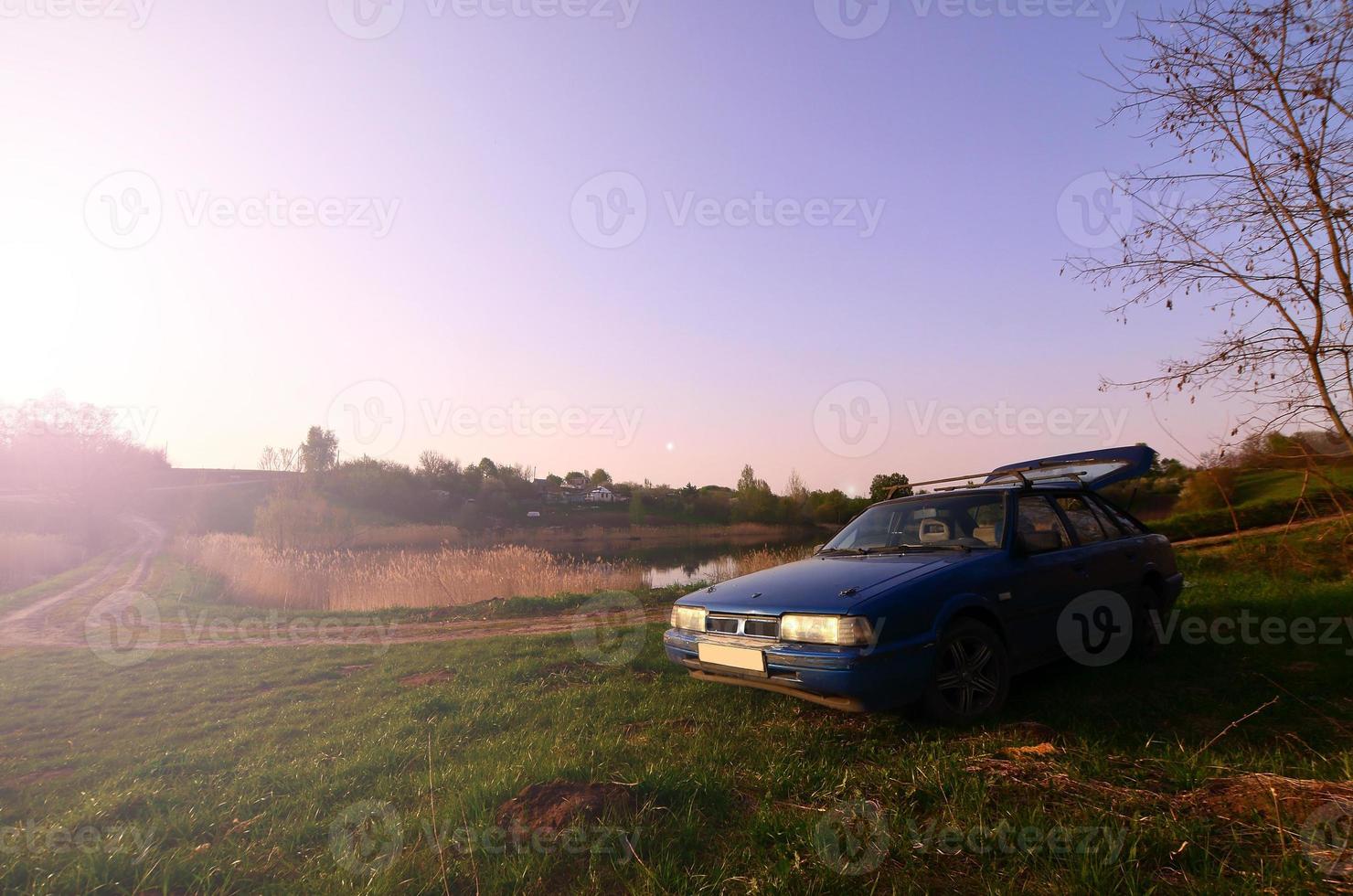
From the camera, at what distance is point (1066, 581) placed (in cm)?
501

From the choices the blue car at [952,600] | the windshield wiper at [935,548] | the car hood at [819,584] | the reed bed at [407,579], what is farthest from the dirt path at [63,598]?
the windshield wiper at [935,548]

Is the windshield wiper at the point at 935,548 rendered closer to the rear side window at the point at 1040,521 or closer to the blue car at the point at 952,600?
the blue car at the point at 952,600

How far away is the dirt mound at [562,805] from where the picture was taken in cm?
291

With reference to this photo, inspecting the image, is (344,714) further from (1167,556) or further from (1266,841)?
(1167,556)

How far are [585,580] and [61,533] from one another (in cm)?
2910

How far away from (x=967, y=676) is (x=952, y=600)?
19.9 inches

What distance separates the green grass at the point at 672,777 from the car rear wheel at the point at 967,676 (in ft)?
0.46

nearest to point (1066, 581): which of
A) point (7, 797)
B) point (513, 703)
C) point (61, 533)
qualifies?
point (513, 703)

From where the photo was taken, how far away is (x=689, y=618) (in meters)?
4.98

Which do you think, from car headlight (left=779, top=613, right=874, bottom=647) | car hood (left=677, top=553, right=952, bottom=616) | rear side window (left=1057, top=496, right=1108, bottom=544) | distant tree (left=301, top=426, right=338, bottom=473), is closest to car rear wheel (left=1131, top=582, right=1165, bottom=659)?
rear side window (left=1057, top=496, right=1108, bottom=544)

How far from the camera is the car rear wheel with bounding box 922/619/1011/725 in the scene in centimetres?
399

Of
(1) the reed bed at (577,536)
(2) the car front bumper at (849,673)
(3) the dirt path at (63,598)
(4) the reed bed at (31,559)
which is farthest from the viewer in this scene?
(1) the reed bed at (577,536)

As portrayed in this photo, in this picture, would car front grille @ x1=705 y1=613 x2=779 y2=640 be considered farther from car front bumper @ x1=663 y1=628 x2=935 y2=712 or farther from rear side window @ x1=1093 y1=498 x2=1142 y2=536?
rear side window @ x1=1093 y1=498 x2=1142 y2=536

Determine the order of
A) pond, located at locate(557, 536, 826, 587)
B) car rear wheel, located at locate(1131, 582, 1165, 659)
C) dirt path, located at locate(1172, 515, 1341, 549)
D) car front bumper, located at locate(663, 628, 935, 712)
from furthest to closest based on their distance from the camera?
pond, located at locate(557, 536, 826, 587)
dirt path, located at locate(1172, 515, 1341, 549)
car rear wheel, located at locate(1131, 582, 1165, 659)
car front bumper, located at locate(663, 628, 935, 712)
